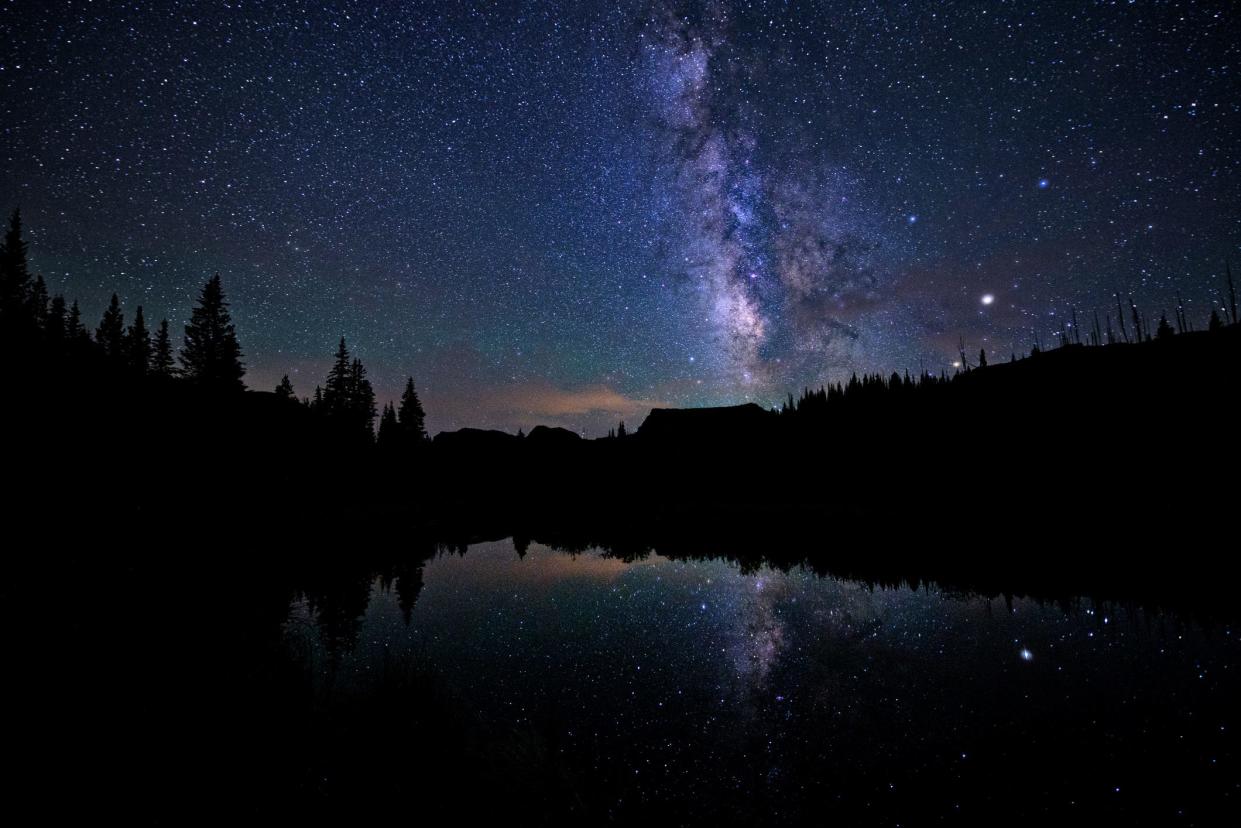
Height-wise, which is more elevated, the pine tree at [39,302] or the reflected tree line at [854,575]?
the pine tree at [39,302]

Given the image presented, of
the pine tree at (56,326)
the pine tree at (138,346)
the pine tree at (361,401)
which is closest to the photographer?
the pine tree at (56,326)

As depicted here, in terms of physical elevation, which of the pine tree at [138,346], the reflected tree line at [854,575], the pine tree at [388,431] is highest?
the pine tree at [138,346]

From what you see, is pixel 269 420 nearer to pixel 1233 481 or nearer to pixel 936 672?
pixel 936 672

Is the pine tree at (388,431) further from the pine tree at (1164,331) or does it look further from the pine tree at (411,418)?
the pine tree at (1164,331)

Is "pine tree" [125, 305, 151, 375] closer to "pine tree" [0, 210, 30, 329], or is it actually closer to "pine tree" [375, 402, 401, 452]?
"pine tree" [0, 210, 30, 329]

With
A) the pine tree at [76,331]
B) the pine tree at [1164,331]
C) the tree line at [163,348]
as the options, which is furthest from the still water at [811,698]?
the pine tree at [1164,331]

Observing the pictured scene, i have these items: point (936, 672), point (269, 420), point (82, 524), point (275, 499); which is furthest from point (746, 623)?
point (269, 420)

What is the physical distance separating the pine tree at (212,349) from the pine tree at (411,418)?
3225cm

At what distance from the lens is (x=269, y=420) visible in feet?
182

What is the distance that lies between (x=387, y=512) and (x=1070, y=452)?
77.5 metres

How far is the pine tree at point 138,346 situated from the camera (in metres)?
59.6

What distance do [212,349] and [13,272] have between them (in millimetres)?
20109

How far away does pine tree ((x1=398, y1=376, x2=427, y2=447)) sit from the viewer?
83.3m

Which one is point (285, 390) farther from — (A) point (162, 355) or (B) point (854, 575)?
(B) point (854, 575)
